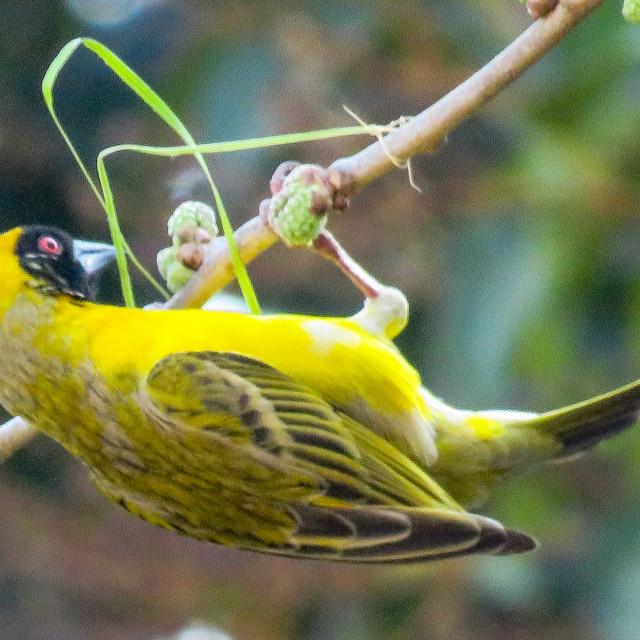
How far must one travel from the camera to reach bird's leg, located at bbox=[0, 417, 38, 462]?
2.03 metres

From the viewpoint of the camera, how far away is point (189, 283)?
2188 millimetres

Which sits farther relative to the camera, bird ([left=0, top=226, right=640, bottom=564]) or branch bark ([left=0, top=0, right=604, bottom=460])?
bird ([left=0, top=226, right=640, bottom=564])

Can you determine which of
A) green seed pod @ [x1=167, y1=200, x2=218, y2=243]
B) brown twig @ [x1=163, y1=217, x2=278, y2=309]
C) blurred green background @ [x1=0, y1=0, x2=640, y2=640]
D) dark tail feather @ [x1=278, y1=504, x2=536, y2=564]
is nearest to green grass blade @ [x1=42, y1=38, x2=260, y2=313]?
brown twig @ [x1=163, y1=217, x2=278, y2=309]

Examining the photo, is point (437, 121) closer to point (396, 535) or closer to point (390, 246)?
point (396, 535)

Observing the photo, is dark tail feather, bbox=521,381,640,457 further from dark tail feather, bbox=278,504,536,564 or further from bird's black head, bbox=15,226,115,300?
bird's black head, bbox=15,226,115,300

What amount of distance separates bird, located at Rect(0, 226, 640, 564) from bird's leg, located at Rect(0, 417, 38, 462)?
0.21 meters

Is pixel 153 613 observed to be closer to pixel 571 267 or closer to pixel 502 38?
pixel 571 267

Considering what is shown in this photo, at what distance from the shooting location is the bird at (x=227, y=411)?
7.32ft

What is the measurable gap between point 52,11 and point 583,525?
97.4 inches

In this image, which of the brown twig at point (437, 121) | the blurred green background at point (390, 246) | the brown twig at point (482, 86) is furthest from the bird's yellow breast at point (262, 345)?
the blurred green background at point (390, 246)

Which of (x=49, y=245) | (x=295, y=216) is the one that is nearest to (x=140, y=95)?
(x=295, y=216)

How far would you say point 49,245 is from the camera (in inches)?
92.9

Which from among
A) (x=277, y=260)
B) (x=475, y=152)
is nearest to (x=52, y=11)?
(x=277, y=260)

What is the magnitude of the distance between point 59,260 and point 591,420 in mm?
1095
